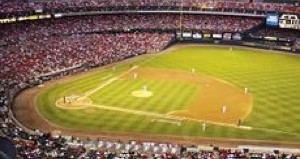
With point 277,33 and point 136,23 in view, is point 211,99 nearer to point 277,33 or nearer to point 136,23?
point 277,33

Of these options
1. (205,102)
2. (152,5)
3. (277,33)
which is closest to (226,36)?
(277,33)

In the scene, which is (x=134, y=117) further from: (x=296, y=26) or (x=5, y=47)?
(x=296, y=26)

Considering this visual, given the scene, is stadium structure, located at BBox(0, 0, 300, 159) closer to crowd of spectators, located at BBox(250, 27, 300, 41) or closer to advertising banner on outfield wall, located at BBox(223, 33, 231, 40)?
crowd of spectators, located at BBox(250, 27, 300, 41)

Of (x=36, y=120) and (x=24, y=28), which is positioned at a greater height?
(x=24, y=28)

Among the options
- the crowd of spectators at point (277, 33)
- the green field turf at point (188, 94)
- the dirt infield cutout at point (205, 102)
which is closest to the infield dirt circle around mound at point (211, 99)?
the dirt infield cutout at point (205, 102)

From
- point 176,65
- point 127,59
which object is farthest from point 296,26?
point 127,59

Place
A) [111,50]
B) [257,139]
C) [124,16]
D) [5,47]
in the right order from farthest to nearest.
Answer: [124,16]
[111,50]
[5,47]
[257,139]
